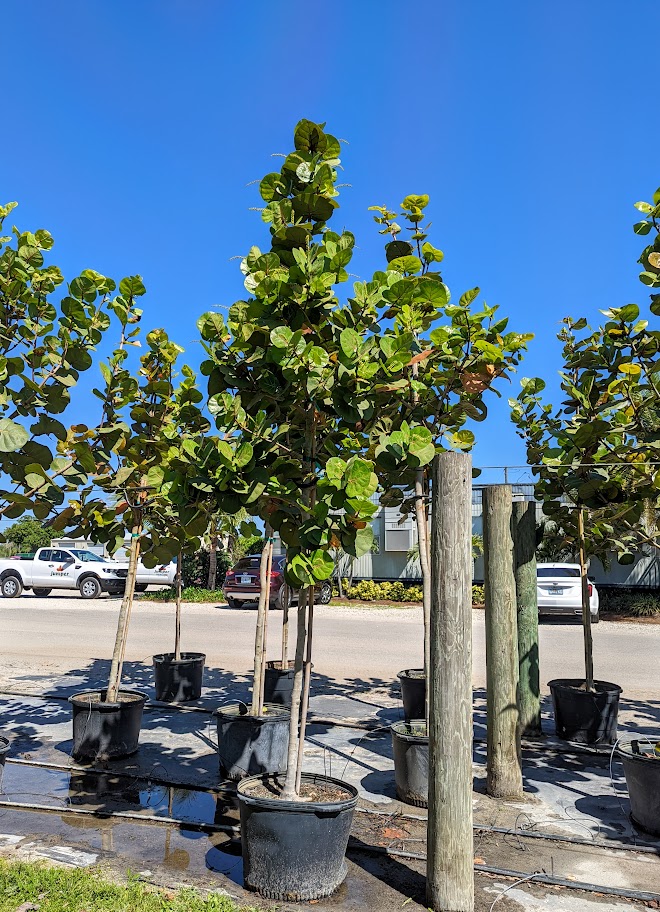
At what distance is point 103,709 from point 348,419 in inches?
149

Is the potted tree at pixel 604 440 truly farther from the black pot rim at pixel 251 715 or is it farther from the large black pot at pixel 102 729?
the large black pot at pixel 102 729

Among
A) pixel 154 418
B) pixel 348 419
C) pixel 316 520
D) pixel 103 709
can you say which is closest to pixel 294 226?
pixel 348 419

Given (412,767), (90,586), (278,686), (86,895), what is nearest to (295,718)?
(86,895)

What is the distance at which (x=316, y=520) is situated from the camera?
3.30m

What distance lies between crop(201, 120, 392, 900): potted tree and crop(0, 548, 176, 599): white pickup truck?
2202 cm

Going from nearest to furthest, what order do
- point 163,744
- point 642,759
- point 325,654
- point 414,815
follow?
point 642,759
point 414,815
point 163,744
point 325,654

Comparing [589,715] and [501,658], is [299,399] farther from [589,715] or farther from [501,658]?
[589,715]

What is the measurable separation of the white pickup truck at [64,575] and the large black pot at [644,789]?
21.8 meters

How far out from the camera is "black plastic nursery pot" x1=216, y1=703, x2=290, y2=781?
5551mm

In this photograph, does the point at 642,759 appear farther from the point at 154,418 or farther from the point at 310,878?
the point at 154,418

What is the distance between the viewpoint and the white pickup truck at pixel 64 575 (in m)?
25.1

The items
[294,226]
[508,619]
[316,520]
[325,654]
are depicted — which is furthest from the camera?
[325,654]

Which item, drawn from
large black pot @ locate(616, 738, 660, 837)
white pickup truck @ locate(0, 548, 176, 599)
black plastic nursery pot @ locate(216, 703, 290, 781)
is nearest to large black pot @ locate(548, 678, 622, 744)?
large black pot @ locate(616, 738, 660, 837)

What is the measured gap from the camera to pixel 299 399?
150 inches
